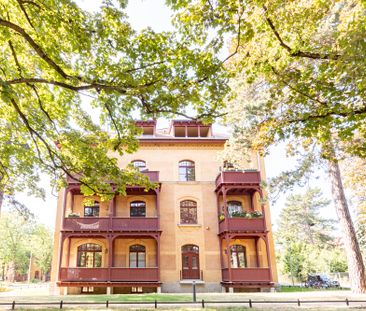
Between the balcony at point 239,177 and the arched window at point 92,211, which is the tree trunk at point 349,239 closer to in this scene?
the balcony at point 239,177

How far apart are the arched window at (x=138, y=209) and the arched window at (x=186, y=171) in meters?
3.33

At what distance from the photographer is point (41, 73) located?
10.2 metres

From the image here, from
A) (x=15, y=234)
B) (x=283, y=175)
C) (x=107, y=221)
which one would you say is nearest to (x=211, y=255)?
(x=107, y=221)

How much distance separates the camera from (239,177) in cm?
2112

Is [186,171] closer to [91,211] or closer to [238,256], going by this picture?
[238,256]

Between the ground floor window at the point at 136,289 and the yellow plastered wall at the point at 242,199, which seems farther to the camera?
the yellow plastered wall at the point at 242,199

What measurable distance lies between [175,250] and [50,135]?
13.3 m

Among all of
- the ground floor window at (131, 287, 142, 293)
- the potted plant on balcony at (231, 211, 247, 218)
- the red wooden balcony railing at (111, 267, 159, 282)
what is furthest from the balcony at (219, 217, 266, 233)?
the ground floor window at (131, 287, 142, 293)

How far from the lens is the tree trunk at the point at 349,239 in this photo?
48.3 ft

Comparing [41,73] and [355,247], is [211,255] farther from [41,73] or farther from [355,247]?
[41,73]

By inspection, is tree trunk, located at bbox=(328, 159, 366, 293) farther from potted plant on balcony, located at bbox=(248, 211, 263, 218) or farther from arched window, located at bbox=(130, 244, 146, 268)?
arched window, located at bbox=(130, 244, 146, 268)

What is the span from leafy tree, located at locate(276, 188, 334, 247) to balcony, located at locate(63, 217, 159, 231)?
35.0 m

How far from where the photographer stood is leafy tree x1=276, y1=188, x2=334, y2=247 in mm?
50688

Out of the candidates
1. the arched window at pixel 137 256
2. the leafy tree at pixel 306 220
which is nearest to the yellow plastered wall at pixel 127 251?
the arched window at pixel 137 256
